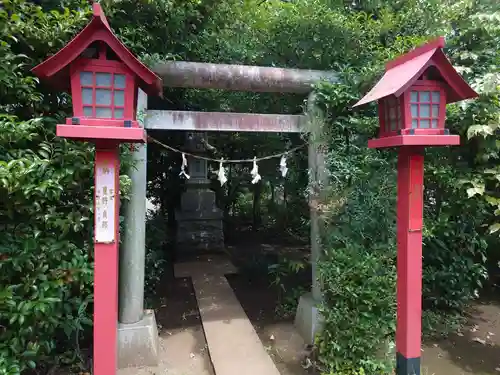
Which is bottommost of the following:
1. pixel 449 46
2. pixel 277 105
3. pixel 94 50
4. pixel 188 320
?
pixel 188 320

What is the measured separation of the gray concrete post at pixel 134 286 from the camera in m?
4.05

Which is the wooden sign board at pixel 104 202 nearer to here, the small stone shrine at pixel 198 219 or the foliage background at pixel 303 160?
the foliage background at pixel 303 160

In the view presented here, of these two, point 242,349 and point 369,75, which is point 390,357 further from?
point 369,75

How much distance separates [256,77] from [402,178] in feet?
7.14

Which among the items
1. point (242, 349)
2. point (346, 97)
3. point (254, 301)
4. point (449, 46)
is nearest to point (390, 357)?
point (242, 349)

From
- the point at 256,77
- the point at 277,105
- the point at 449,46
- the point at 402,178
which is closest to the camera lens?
the point at 402,178

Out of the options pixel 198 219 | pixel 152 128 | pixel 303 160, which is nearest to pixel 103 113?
pixel 152 128

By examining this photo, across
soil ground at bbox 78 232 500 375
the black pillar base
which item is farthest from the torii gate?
the black pillar base

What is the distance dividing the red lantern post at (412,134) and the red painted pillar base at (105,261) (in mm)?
2283

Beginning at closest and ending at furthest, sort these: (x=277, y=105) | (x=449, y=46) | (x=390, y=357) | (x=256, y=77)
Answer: (x=390, y=357), (x=256, y=77), (x=449, y=46), (x=277, y=105)

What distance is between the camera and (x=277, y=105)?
5.52m

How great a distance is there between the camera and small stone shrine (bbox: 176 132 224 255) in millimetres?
9148

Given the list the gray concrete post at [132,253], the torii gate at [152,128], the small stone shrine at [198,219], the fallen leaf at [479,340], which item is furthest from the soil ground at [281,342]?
the small stone shrine at [198,219]

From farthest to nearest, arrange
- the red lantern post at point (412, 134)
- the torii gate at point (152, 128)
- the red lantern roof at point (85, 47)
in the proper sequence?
the torii gate at point (152, 128) < the red lantern post at point (412, 134) < the red lantern roof at point (85, 47)
